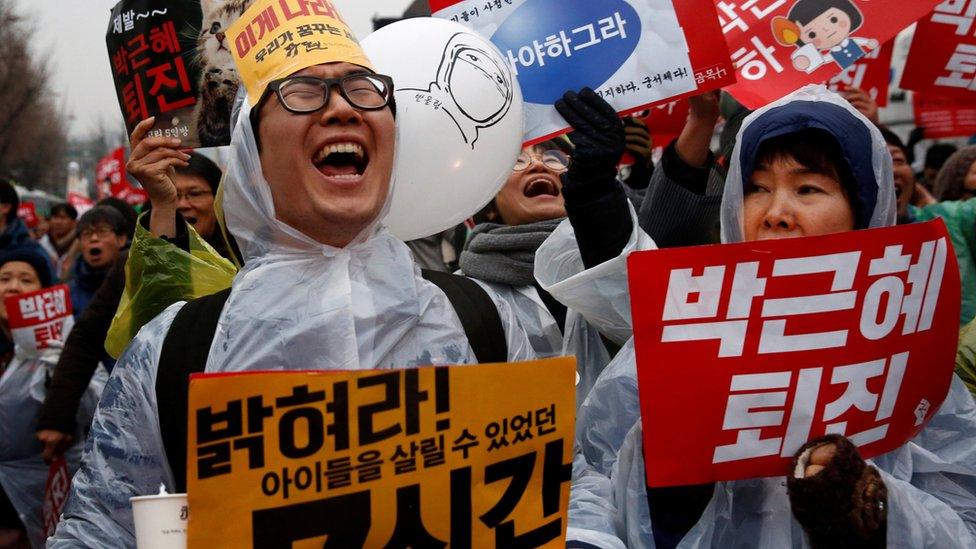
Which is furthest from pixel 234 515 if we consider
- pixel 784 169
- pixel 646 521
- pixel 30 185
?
pixel 30 185

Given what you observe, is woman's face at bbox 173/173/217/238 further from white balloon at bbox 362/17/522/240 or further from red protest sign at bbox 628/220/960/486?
red protest sign at bbox 628/220/960/486

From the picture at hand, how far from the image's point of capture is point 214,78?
258cm

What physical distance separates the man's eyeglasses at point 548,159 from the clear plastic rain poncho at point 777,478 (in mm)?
1099

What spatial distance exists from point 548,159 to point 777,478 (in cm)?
153

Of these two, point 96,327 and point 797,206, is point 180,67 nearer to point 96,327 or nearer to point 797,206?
point 797,206

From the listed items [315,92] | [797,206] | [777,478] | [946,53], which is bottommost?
[777,478]

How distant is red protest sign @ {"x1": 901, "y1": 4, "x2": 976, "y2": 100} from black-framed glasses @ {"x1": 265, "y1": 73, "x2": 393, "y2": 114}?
2977mm

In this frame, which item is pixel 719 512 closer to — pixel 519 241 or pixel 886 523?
pixel 886 523

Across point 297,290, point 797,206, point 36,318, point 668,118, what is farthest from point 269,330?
point 36,318

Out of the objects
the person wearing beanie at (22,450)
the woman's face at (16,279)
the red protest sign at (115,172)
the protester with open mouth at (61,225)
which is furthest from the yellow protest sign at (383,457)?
the red protest sign at (115,172)

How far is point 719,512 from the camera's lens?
1.94m

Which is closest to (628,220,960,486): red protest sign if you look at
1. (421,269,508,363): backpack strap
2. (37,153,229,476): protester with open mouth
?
(421,269,508,363): backpack strap

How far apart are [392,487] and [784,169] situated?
101 cm

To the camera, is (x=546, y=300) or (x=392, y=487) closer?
(x=392, y=487)
